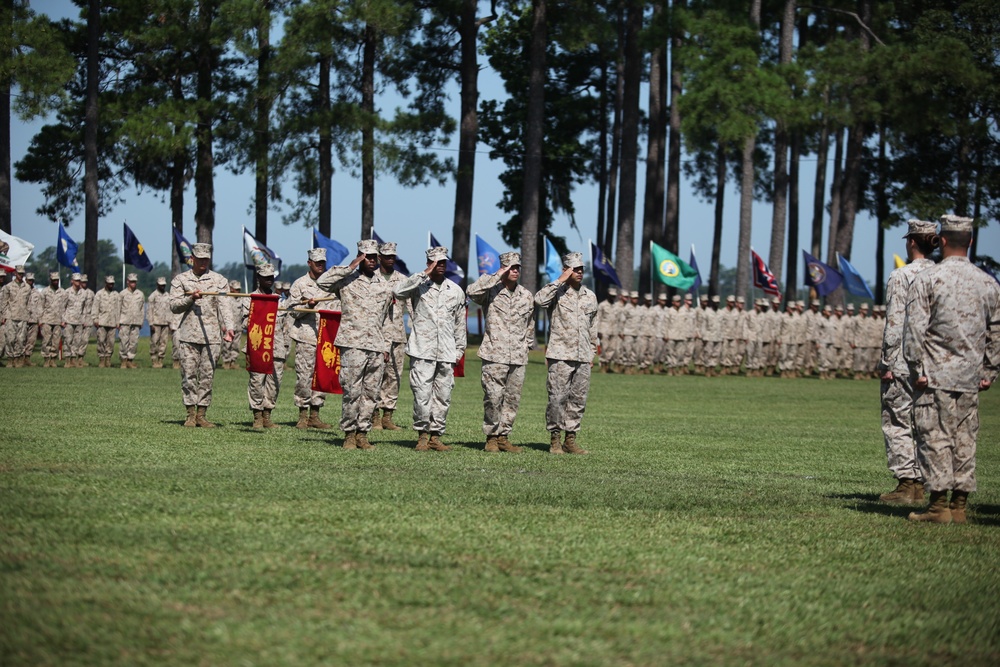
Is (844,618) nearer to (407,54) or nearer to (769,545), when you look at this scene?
(769,545)

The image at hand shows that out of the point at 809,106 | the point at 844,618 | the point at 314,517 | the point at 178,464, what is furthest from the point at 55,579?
the point at 809,106

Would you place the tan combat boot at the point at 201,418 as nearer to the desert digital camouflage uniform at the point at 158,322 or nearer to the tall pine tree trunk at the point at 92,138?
the desert digital camouflage uniform at the point at 158,322

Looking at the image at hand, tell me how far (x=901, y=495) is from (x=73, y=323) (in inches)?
880

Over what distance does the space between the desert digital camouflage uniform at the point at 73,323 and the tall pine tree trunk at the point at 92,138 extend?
227 inches

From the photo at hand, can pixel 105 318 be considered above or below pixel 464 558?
above

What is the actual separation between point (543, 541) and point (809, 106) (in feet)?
88.8

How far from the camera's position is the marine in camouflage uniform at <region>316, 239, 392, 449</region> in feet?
41.0

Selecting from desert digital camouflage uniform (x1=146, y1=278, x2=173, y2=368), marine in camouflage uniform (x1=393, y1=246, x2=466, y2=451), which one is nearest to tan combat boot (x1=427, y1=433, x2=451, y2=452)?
marine in camouflage uniform (x1=393, y1=246, x2=466, y2=451)

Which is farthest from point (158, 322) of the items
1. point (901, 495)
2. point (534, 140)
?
point (901, 495)

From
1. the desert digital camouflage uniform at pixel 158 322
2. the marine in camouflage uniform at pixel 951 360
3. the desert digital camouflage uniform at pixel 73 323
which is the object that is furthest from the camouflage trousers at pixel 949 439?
the desert digital camouflage uniform at pixel 158 322

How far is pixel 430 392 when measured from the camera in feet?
41.3

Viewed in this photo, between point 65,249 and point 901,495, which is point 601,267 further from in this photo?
point 901,495

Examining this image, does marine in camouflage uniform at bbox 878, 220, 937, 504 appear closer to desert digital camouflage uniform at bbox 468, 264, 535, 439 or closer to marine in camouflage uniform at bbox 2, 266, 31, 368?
desert digital camouflage uniform at bbox 468, 264, 535, 439

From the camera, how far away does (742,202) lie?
37.3m
